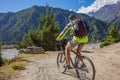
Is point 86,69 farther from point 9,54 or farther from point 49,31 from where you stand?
point 9,54

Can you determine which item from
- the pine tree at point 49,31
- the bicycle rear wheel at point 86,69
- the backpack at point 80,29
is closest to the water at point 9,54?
the pine tree at point 49,31

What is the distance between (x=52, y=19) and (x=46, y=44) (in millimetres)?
4437

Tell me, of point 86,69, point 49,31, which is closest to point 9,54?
point 49,31

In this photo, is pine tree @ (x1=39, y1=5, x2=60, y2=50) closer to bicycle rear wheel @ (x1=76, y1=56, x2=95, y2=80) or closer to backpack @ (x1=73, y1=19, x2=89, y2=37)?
bicycle rear wheel @ (x1=76, y1=56, x2=95, y2=80)

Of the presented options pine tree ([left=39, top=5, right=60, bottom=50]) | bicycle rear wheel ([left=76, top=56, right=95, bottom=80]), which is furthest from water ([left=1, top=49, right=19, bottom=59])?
bicycle rear wheel ([left=76, top=56, right=95, bottom=80])

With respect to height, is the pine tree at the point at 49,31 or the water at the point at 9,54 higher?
the pine tree at the point at 49,31

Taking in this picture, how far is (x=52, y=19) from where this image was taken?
42344mm

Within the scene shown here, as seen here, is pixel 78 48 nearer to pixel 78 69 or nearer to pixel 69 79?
pixel 78 69

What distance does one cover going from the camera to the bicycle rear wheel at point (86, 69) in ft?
30.8

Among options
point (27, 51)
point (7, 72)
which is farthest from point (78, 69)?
point (27, 51)

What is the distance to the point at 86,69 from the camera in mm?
9648

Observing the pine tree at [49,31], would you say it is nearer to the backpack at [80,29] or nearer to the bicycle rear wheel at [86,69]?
the bicycle rear wheel at [86,69]

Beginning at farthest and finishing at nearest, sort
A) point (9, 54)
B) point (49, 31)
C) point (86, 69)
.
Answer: point (9, 54), point (49, 31), point (86, 69)

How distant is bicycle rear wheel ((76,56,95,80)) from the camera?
938 centimetres
